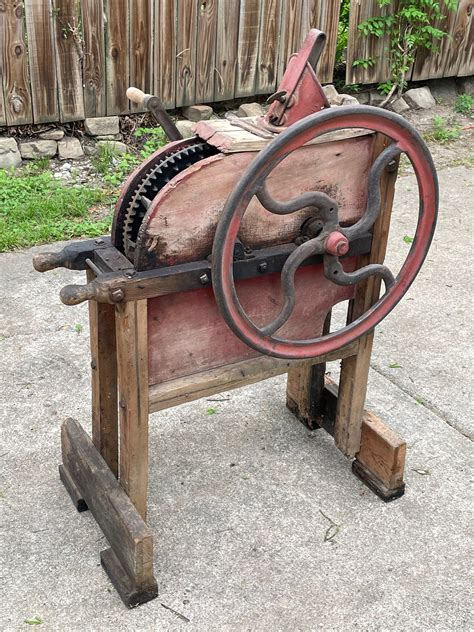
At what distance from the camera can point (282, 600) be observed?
88.0 inches

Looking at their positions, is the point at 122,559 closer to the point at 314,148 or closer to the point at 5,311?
the point at 314,148

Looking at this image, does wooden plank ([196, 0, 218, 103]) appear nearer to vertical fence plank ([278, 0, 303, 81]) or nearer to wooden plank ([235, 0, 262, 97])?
wooden plank ([235, 0, 262, 97])

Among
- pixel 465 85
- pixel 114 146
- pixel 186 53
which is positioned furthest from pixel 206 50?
pixel 465 85

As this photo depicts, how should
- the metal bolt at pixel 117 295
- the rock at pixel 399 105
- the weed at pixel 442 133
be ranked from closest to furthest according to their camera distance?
1. the metal bolt at pixel 117 295
2. the weed at pixel 442 133
3. the rock at pixel 399 105

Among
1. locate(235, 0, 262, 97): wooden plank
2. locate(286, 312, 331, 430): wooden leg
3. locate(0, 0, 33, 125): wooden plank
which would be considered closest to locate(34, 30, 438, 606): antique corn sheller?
locate(286, 312, 331, 430): wooden leg

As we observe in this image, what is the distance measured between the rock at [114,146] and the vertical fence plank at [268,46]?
1145 millimetres

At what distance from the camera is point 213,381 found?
2309 millimetres

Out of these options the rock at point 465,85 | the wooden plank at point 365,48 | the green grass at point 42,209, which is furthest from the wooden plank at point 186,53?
the rock at point 465,85

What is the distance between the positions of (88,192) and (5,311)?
4.35ft

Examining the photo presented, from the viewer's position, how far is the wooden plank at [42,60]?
4.70m

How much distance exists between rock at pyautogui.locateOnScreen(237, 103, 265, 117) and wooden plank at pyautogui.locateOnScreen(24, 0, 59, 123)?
4.49 feet

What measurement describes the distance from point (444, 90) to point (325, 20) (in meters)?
1.60

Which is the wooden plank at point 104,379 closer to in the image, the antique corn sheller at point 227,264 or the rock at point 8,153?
the antique corn sheller at point 227,264

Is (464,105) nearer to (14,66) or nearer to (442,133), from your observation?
(442,133)
